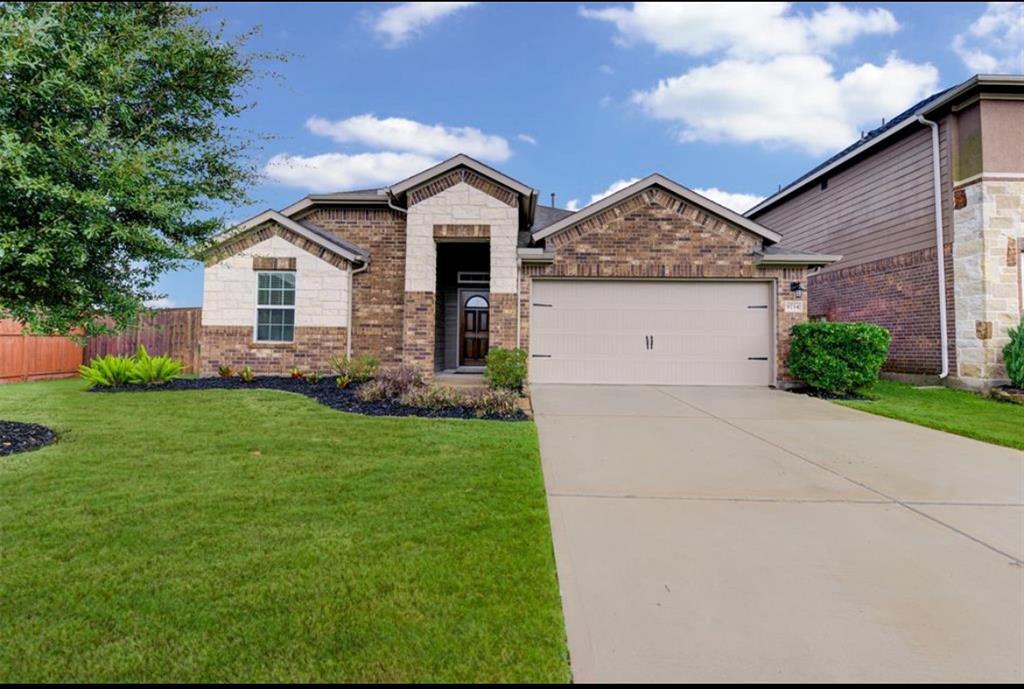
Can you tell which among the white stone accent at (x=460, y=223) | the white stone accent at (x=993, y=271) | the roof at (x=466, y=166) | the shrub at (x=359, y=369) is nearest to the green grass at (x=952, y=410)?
the white stone accent at (x=993, y=271)

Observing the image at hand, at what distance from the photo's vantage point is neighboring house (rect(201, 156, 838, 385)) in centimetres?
1071

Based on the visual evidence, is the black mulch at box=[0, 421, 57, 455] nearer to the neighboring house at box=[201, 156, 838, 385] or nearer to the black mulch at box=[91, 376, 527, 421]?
the black mulch at box=[91, 376, 527, 421]

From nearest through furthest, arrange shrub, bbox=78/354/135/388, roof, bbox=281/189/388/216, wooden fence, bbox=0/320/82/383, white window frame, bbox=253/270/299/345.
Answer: shrub, bbox=78/354/135/388, white window frame, bbox=253/270/299/345, roof, bbox=281/189/388/216, wooden fence, bbox=0/320/82/383

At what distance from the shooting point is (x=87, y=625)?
7.02 feet

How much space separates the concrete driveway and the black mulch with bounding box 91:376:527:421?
2.01 meters

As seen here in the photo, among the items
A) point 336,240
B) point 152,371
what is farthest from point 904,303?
point 152,371

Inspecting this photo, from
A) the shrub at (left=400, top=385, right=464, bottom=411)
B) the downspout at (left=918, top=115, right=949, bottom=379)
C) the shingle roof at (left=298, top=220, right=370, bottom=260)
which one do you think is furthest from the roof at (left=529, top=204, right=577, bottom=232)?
the downspout at (left=918, top=115, right=949, bottom=379)

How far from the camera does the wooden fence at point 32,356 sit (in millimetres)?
12164

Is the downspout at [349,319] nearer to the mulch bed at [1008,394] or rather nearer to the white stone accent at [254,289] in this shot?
the white stone accent at [254,289]

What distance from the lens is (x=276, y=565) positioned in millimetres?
2684

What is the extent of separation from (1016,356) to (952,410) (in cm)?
270

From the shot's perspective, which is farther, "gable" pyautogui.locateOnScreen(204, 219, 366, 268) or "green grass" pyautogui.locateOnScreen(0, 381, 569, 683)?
"gable" pyautogui.locateOnScreen(204, 219, 366, 268)

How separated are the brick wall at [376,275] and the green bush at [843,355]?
8719 mm

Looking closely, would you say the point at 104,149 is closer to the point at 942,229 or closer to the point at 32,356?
the point at 32,356
